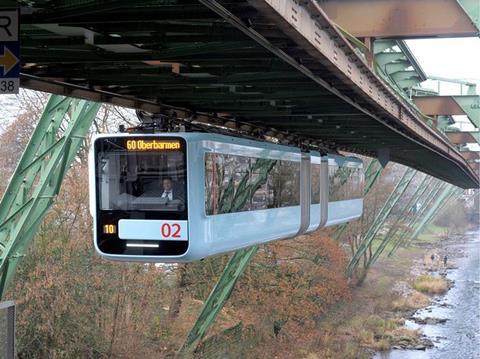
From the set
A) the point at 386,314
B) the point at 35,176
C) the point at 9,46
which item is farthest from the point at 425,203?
the point at 9,46

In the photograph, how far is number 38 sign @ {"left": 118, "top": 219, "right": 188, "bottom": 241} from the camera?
823cm

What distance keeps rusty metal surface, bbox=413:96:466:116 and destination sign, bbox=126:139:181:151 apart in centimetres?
1170

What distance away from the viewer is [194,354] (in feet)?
63.9

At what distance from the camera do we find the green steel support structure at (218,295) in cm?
1795

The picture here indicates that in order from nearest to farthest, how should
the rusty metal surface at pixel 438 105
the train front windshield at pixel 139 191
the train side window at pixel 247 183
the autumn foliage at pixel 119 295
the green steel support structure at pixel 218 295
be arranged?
the train front windshield at pixel 139 191 → the train side window at pixel 247 183 → the autumn foliage at pixel 119 295 → the green steel support structure at pixel 218 295 → the rusty metal surface at pixel 438 105

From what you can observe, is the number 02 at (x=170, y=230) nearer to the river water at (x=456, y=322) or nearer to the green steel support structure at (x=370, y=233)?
the river water at (x=456, y=322)

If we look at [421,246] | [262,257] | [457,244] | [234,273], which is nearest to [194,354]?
[234,273]

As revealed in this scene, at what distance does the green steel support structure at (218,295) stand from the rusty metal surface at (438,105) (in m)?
5.94

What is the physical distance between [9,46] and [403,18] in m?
6.25

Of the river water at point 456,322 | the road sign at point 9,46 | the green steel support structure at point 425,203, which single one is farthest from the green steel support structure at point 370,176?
the green steel support structure at point 425,203

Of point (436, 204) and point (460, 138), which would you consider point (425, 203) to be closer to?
point (436, 204)

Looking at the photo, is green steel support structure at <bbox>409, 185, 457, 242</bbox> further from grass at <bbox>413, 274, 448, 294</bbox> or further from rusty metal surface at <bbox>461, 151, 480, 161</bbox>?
rusty metal surface at <bbox>461, 151, 480, 161</bbox>

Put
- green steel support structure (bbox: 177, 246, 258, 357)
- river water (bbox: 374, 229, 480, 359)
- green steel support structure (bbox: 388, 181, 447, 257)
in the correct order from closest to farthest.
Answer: green steel support structure (bbox: 177, 246, 258, 357) < river water (bbox: 374, 229, 480, 359) < green steel support structure (bbox: 388, 181, 447, 257)

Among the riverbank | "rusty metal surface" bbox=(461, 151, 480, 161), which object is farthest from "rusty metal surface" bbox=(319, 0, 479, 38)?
"rusty metal surface" bbox=(461, 151, 480, 161)
